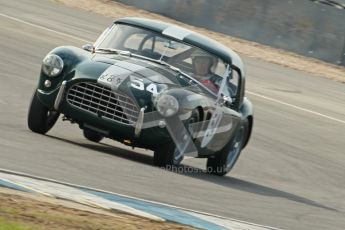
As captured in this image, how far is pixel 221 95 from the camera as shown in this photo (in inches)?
452

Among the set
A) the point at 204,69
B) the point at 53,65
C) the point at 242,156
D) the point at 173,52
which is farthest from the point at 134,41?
the point at 242,156

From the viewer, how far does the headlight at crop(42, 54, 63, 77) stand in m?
10.6

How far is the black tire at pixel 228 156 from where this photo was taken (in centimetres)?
1179

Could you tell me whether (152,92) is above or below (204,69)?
below

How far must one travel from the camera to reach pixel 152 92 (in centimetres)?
1027

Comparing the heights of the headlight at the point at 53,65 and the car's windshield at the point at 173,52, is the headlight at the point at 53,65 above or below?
below

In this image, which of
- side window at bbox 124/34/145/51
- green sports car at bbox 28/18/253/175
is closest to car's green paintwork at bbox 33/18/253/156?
green sports car at bbox 28/18/253/175

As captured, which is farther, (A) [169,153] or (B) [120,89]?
(A) [169,153]

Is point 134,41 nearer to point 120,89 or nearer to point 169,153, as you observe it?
point 120,89

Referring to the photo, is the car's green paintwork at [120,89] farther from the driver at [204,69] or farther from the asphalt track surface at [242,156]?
the asphalt track surface at [242,156]

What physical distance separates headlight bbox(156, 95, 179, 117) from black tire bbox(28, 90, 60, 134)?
1.20 meters

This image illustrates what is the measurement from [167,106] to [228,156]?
76.4 inches

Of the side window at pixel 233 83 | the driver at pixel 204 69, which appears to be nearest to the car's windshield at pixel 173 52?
the driver at pixel 204 69

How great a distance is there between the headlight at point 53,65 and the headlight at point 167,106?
1109 mm
